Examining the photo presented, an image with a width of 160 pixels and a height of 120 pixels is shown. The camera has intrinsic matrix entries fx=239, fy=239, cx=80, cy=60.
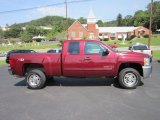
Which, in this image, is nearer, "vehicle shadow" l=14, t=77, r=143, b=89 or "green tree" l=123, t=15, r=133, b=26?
"vehicle shadow" l=14, t=77, r=143, b=89

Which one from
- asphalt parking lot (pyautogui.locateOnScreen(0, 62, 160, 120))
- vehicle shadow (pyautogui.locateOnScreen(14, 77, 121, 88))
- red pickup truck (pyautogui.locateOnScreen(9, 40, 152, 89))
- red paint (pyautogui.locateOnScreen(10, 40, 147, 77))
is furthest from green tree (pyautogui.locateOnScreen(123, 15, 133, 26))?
asphalt parking lot (pyautogui.locateOnScreen(0, 62, 160, 120))

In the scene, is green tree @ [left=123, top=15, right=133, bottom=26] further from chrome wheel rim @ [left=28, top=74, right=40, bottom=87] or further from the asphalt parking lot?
chrome wheel rim @ [left=28, top=74, right=40, bottom=87]

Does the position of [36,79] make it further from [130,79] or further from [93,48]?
[130,79]

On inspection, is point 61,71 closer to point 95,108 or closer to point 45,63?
point 45,63

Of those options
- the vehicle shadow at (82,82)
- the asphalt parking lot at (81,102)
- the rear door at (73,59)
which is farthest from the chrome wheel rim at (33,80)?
the rear door at (73,59)

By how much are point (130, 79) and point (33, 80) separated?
380 cm

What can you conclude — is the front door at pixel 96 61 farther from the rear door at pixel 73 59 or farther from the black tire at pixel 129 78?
the black tire at pixel 129 78

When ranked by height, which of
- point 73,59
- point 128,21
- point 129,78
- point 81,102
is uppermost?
point 128,21

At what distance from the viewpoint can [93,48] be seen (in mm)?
9172

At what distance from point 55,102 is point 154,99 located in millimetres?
3042

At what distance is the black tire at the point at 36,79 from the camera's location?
9438 mm

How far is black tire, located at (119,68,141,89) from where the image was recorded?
900cm

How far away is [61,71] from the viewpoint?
9.37 metres

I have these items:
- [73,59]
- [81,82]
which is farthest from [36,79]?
[81,82]
